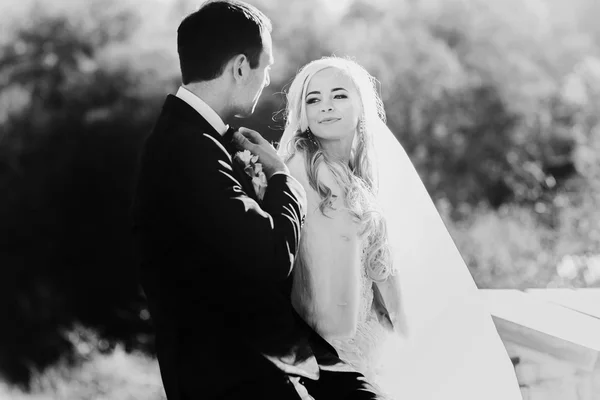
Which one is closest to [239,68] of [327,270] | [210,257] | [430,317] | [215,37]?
[215,37]

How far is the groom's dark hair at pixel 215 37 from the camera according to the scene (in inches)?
75.2

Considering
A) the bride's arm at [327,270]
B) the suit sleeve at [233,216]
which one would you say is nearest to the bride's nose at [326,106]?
the bride's arm at [327,270]

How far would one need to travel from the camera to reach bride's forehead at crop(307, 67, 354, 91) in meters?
2.30

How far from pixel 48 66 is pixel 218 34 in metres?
4.79

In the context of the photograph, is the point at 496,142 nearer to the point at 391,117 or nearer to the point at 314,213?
the point at 391,117

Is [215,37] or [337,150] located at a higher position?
[215,37]

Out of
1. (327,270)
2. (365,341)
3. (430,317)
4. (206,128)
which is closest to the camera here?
(206,128)

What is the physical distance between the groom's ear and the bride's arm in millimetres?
406

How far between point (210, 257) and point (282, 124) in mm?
3471

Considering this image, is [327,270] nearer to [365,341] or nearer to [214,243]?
[365,341]

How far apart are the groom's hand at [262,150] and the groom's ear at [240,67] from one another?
15 centimetres

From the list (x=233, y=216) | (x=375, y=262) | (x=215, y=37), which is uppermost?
(x=215, y=37)

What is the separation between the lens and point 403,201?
97.3 inches

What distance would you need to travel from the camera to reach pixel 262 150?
6.43 feet
